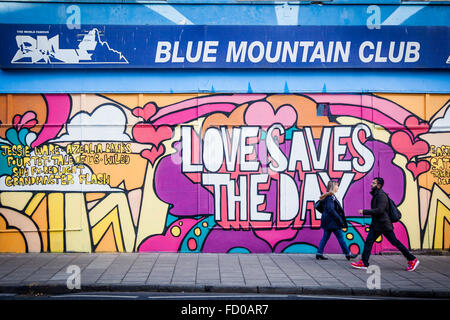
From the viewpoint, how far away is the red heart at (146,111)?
10.6m

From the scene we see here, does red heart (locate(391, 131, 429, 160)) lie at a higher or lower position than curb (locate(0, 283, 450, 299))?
higher

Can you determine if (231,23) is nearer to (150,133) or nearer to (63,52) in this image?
(150,133)

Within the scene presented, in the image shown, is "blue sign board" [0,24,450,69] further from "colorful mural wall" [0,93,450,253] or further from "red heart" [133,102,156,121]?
"red heart" [133,102,156,121]

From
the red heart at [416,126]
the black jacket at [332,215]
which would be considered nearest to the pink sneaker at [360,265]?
the black jacket at [332,215]

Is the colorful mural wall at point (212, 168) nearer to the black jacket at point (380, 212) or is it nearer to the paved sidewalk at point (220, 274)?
the paved sidewalk at point (220, 274)

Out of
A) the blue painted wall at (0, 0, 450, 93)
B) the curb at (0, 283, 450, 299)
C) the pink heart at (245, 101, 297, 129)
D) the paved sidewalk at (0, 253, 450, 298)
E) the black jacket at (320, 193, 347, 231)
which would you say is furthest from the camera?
the pink heart at (245, 101, 297, 129)

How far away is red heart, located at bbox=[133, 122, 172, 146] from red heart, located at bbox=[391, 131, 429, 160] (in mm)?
5085

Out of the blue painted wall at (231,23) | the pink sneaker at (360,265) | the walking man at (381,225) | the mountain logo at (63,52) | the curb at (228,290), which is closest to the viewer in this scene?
the curb at (228,290)

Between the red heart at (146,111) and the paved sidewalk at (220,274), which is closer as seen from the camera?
the paved sidewalk at (220,274)

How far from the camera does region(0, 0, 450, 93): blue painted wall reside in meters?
10.6

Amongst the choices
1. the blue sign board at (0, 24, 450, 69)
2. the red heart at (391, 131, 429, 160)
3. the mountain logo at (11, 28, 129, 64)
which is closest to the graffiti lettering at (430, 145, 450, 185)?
the red heart at (391, 131, 429, 160)

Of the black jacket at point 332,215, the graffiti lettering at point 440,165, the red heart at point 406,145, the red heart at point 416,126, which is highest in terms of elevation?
the red heart at point 416,126

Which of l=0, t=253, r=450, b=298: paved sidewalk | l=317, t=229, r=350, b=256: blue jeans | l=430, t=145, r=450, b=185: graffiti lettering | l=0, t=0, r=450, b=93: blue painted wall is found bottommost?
l=0, t=253, r=450, b=298: paved sidewalk

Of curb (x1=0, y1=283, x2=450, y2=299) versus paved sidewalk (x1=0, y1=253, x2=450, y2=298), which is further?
paved sidewalk (x1=0, y1=253, x2=450, y2=298)
